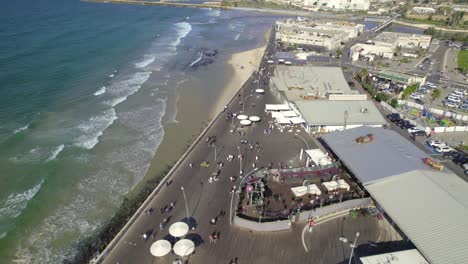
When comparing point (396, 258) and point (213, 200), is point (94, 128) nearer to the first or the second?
point (213, 200)

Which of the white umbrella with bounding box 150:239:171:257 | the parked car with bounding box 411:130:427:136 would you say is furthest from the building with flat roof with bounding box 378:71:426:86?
the white umbrella with bounding box 150:239:171:257

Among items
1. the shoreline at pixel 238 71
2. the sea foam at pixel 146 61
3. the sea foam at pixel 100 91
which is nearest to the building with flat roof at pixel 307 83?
the shoreline at pixel 238 71

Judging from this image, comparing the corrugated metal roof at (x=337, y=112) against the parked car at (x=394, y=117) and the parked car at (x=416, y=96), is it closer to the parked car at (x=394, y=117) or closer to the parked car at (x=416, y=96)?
the parked car at (x=394, y=117)

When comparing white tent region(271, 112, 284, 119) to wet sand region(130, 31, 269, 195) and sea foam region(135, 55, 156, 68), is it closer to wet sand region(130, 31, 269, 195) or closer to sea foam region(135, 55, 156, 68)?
wet sand region(130, 31, 269, 195)

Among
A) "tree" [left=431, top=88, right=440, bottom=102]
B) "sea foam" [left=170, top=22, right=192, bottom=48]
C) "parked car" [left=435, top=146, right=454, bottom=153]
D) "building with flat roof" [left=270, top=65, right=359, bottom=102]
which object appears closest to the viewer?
"parked car" [left=435, top=146, right=454, bottom=153]

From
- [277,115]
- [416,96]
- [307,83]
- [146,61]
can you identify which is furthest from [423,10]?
[277,115]
